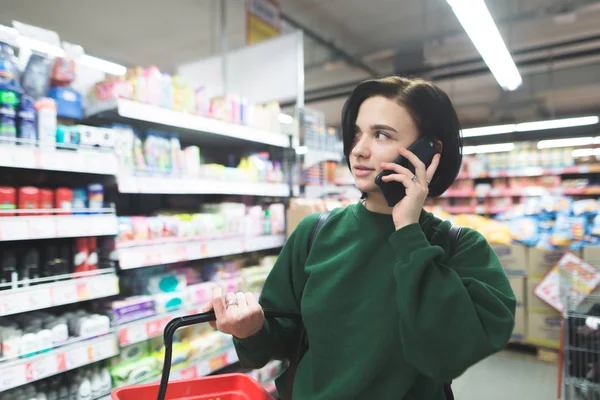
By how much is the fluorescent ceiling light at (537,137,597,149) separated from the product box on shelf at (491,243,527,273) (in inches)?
230

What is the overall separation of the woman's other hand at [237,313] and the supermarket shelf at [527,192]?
25.5 feet

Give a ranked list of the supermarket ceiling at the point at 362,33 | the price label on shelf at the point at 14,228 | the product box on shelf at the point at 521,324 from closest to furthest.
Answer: the price label on shelf at the point at 14,228 < the product box on shelf at the point at 521,324 < the supermarket ceiling at the point at 362,33

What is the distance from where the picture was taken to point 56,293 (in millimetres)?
1724

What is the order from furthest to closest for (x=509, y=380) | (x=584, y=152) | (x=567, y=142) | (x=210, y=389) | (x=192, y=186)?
(x=567, y=142), (x=584, y=152), (x=509, y=380), (x=192, y=186), (x=210, y=389)

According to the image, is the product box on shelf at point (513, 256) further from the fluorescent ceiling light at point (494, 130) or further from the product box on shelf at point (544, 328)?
the fluorescent ceiling light at point (494, 130)

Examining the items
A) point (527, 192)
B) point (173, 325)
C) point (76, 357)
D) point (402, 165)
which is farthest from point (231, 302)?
point (527, 192)

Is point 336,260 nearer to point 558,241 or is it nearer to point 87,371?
point 87,371

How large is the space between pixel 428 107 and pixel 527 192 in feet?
28.0

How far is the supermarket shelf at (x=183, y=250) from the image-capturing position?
6.70 ft

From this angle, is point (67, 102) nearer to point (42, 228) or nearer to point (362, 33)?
point (42, 228)

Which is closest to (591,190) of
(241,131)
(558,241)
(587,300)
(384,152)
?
(558,241)

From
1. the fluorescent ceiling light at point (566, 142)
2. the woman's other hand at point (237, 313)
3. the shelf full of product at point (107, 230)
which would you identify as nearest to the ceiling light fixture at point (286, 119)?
the shelf full of product at point (107, 230)

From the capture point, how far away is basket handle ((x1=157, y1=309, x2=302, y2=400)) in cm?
84

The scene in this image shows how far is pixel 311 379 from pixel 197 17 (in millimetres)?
6658
